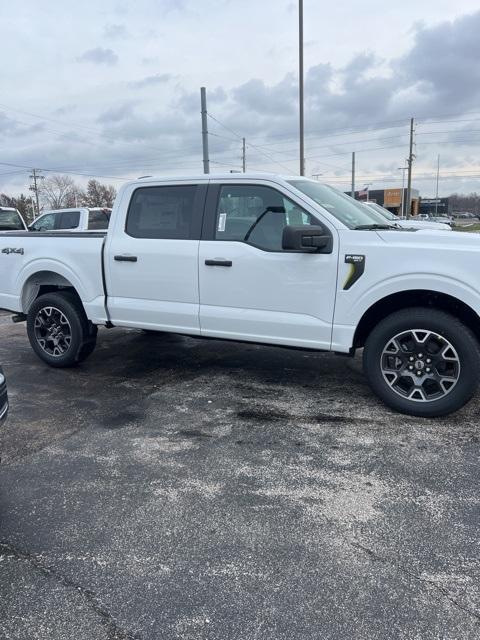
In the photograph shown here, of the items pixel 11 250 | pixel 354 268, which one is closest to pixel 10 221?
pixel 11 250

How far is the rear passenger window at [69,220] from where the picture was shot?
1353 centimetres

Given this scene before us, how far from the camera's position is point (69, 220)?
13.6 meters

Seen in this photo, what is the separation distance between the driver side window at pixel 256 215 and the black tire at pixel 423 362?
1.18m

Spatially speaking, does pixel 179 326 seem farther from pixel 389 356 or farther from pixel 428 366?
pixel 428 366

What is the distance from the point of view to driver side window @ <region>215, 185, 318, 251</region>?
4645 millimetres

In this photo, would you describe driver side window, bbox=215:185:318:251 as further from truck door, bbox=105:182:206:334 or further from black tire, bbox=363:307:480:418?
black tire, bbox=363:307:480:418

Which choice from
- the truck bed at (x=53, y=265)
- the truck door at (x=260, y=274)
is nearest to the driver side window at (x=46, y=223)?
the truck bed at (x=53, y=265)

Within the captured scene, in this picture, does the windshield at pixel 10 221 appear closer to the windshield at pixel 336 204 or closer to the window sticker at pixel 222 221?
the window sticker at pixel 222 221

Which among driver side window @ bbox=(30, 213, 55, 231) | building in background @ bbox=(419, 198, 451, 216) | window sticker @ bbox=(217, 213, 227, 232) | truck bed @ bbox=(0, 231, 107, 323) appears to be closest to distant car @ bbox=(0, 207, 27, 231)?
driver side window @ bbox=(30, 213, 55, 231)

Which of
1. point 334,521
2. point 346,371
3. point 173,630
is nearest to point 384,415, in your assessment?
point 346,371

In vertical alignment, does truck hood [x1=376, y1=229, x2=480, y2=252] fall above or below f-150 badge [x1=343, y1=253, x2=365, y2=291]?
above

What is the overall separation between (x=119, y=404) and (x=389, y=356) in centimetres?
249

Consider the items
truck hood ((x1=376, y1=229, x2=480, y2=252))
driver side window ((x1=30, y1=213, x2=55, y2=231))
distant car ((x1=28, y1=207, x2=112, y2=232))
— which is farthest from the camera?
driver side window ((x1=30, y1=213, x2=55, y2=231))

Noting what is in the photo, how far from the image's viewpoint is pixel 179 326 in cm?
519
